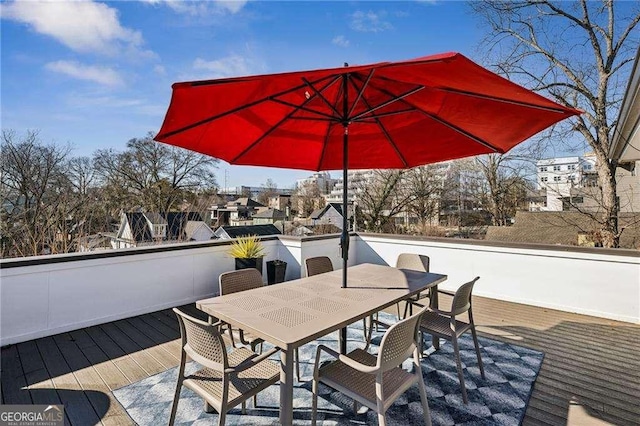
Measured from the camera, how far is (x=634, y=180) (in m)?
10.5

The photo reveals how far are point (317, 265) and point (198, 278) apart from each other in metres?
2.29

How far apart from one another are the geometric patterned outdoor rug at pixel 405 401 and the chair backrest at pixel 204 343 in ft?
2.20

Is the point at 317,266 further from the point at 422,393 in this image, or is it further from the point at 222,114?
the point at 222,114

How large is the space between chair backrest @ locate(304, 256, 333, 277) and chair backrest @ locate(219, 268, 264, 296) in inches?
23.8

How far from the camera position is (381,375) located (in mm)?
1615

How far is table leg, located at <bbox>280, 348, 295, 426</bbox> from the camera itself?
1.56m

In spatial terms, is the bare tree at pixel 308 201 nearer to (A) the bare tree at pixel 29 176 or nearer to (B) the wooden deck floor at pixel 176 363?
(A) the bare tree at pixel 29 176

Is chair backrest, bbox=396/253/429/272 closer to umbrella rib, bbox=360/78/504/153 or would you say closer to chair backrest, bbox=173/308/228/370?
umbrella rib, bbox=360/78/504/153

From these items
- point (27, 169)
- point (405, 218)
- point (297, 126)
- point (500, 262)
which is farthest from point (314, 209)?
point (297, 126)

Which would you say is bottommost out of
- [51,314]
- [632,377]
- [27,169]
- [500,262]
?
[632,377]

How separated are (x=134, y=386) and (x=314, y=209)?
21523mm

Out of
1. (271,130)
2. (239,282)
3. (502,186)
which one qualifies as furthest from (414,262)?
(502,186)

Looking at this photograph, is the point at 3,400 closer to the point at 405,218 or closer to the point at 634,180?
the point at 405,218

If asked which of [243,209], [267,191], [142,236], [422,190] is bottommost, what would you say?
[142,236]
